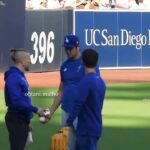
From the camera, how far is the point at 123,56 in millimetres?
27938

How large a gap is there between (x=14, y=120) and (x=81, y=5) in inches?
838

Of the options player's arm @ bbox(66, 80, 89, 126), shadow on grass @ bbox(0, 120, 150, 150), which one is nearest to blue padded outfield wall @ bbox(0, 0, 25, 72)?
shadow on grass @ bbox(0, 120, 150, 150)

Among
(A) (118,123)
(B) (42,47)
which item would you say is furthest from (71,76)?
(B) (42,47)

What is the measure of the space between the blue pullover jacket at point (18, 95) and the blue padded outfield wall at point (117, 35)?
60.5 feet

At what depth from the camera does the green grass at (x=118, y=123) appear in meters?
11.9

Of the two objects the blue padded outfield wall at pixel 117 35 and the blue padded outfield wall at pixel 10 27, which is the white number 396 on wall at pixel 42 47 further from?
the blue padded outfield wall at pixel 117 35

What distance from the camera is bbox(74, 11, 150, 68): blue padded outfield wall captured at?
1074 inches

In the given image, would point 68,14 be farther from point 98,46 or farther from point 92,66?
point 92,66

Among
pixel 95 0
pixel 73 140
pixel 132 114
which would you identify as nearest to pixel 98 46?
pixel 95 0

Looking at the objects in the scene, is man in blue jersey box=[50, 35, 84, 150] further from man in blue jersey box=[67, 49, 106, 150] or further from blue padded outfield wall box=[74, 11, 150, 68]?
blue padded outfield wall box=[74, 11, 150, 68]

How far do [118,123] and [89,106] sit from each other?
20.6 ft

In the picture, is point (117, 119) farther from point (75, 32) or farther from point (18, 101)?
point (75, 32)

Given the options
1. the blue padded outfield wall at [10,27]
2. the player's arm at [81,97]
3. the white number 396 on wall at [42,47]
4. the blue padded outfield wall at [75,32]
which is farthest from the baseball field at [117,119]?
the player's arm at [81,97]

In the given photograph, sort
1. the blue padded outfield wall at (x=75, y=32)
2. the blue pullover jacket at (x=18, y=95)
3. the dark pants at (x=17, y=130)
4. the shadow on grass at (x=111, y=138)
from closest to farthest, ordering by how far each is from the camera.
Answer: the blue pullover jacket at (x=18, y=95) → the dark pants at (x=17, y=130) → the shadow on grass at (x=111, y=138) → the blue padded outfield wall at (x=75, y=32)
